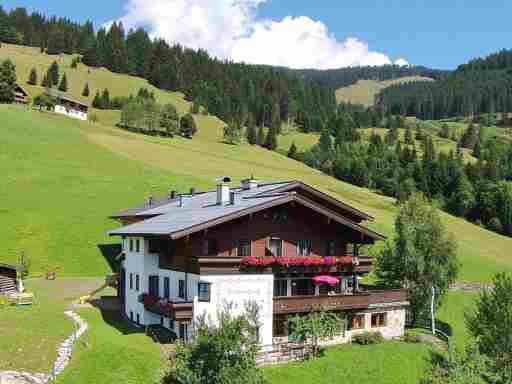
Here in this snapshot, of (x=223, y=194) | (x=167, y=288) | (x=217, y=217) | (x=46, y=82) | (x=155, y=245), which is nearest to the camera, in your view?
(x=217, y=217)

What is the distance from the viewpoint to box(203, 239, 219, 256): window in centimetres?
3947

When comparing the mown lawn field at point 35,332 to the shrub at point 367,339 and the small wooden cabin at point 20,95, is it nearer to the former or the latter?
the shrub at point 367,339

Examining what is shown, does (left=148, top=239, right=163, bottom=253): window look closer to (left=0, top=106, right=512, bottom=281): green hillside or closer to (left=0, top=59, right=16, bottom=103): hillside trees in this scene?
(left=0, top=106, right=512, bottom=281): green hillside

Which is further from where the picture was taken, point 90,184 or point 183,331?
point 90,184

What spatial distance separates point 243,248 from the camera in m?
40.5

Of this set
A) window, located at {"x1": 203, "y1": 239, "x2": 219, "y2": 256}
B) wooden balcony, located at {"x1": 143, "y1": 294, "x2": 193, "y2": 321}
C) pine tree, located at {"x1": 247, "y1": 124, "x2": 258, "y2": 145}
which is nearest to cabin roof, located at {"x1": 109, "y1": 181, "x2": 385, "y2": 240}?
window, located at {"x1": 203, "y1": 239, "x2": 219, "y2": 256}

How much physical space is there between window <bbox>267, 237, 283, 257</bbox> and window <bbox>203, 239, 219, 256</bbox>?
390 centimetres

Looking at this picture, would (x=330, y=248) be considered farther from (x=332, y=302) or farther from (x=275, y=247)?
(x=275, y=247)

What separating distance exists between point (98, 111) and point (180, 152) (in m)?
63.8

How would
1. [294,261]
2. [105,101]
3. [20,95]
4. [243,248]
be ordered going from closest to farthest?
[294,261] → [243,248] → [20,95] → [105,101]

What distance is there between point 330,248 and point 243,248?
7.57 m

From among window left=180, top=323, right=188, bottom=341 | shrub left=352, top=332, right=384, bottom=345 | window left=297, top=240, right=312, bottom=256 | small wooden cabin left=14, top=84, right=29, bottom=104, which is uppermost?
small wooden cabin left=14, top=84, right=29, bottom=104

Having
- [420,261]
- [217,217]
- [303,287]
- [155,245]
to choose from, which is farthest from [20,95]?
[217,217]

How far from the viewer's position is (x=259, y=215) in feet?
135
